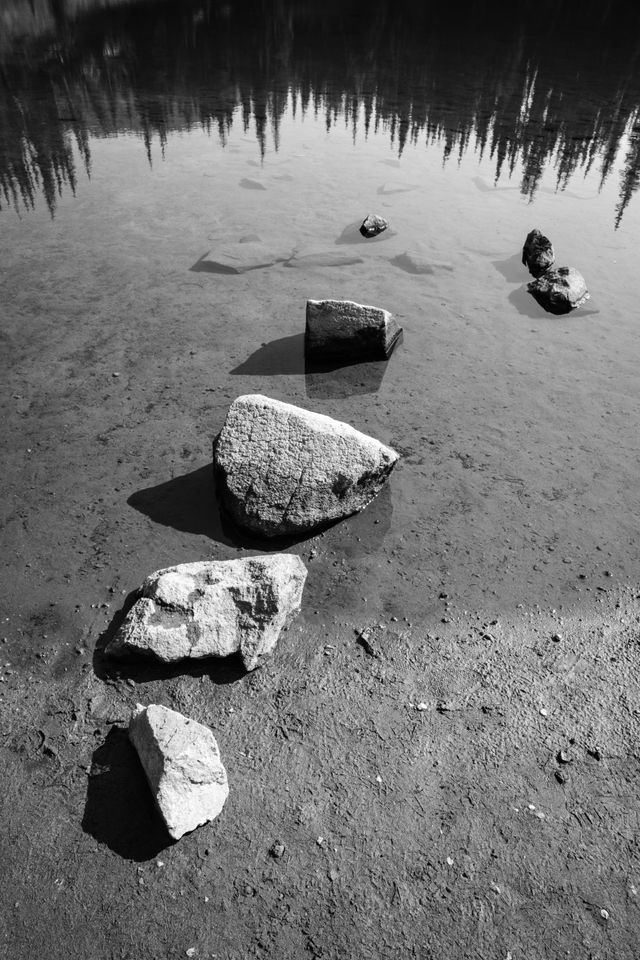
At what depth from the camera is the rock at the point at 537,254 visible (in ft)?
28.9

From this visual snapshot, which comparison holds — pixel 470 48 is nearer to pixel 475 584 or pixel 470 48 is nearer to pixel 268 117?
pixel 268 117

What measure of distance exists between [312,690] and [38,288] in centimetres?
672

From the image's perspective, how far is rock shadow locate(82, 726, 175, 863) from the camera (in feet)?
10.0

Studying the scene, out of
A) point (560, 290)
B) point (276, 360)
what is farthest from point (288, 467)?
point (560, 290)

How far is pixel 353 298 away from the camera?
8.17 meters

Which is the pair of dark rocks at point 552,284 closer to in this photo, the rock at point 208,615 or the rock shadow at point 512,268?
the rock shadow at point 512,268

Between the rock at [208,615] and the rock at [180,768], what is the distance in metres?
0.48

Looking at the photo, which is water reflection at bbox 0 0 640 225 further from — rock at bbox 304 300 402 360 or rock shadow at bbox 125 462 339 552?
rock shadow at bbox 125 462 339 552

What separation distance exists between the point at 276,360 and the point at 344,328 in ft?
2.59

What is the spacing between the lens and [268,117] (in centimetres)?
1636

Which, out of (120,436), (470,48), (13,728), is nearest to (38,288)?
(120,436)

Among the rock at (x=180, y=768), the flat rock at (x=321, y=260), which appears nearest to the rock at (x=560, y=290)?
the flat rock at (x=321, y=260)

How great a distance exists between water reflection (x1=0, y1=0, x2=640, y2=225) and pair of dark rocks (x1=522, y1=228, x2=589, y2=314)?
3058 mm

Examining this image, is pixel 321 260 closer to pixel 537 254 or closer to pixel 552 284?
pixel 537 254
